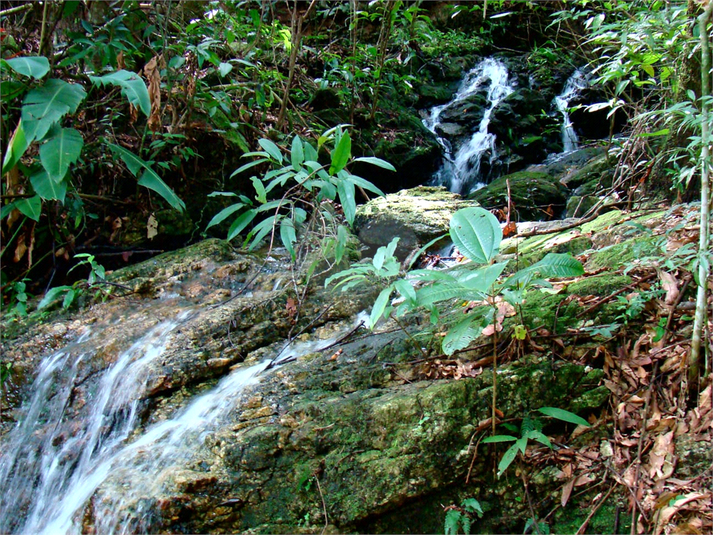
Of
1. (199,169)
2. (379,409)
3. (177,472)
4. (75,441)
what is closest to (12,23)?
(199,169)

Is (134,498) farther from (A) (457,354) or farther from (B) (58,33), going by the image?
(B) (58,33)

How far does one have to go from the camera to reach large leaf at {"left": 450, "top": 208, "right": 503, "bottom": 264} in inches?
81.2

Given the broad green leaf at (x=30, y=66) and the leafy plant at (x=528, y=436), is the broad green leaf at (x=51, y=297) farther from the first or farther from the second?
the leafy plant at (x=528, y=436)

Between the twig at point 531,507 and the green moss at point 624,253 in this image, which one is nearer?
the twig at point 531,507

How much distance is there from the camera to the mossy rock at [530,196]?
20.2ft

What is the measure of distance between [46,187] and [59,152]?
1.54 ft

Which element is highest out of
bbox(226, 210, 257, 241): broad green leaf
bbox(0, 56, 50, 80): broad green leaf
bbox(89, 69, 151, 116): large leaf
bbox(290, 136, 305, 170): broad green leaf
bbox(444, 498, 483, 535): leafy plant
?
bbox(0, 56, 50, 80): broad green leaf

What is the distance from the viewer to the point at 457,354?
261cm

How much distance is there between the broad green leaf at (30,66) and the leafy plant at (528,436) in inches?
98.2

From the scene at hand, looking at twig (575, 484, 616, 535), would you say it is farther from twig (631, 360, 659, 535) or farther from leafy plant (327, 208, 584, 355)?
leafy plant (327, 208, 584, 355)

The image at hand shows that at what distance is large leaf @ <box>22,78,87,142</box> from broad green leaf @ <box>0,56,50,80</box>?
0.31 ft

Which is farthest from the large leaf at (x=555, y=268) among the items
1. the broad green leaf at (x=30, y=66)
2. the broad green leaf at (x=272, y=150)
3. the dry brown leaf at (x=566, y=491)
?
the broad green leaf at (x=30, y=66)

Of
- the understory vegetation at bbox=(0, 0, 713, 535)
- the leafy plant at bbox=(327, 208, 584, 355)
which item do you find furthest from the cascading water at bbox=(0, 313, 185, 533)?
the leafy plant at bbox=(327, 208, 584, 355)

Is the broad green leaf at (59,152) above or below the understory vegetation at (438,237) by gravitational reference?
above
